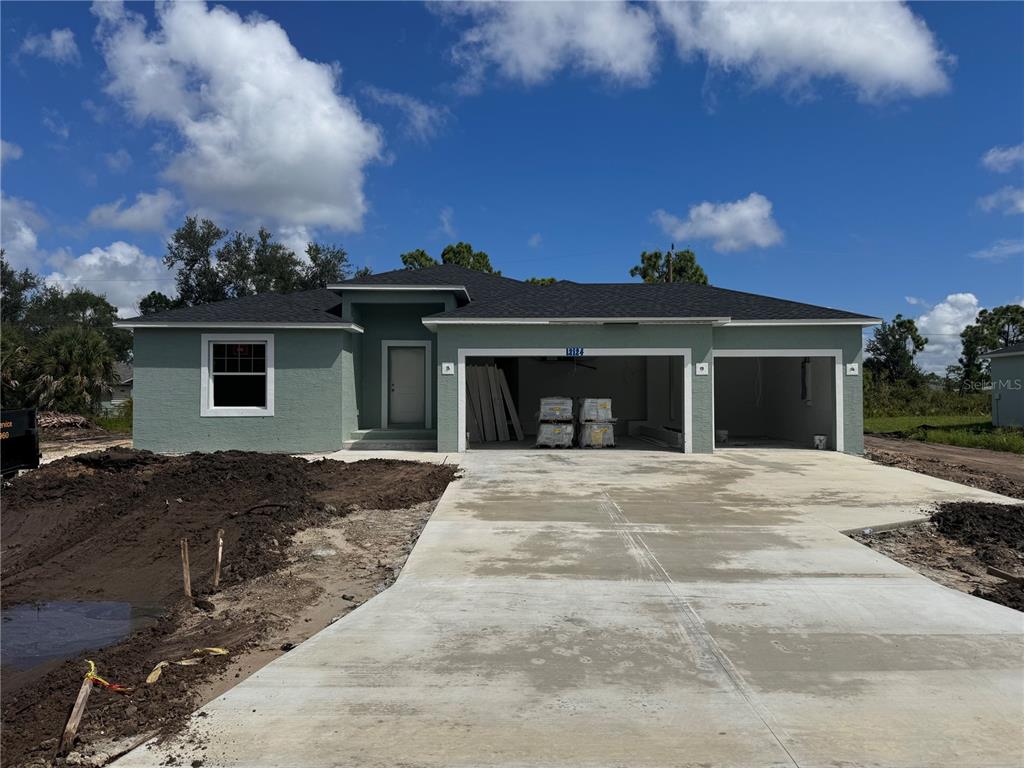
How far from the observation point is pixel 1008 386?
24.5 m

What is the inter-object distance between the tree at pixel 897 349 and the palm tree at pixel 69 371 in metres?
41.2

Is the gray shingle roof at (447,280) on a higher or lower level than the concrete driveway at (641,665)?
higher

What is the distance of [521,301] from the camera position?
16.9 meters

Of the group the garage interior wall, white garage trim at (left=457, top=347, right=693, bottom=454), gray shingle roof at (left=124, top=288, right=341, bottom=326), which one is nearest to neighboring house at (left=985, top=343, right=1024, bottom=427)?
the garage interior wall

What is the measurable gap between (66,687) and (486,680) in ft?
8.29

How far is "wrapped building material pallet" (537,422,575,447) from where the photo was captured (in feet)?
53.6

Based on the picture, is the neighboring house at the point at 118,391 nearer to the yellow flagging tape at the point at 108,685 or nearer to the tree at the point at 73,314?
the tree at the point at 73,314

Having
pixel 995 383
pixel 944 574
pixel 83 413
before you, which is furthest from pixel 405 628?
pixel 995 383

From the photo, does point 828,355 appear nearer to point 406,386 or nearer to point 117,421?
point 406,386

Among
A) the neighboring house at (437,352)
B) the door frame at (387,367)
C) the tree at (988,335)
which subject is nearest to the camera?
the neighboring house at (437,352)

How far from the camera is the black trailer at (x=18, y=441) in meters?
11.7

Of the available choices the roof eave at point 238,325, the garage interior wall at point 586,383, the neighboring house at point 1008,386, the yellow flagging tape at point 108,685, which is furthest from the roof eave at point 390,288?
the neighboring house at point 1008,386

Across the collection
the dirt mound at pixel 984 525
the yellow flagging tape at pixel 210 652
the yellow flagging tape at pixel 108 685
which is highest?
the dirt mound at pixel 984 525

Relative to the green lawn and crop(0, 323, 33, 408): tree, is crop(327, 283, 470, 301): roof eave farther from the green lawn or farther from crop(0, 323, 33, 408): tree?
the green lawn
